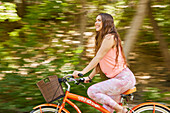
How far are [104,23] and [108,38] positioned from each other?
0.27 m

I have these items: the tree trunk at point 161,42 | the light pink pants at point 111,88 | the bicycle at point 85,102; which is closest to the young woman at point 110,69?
the light pink pants at point 111,88

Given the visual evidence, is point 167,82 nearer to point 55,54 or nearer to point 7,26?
point 55,54

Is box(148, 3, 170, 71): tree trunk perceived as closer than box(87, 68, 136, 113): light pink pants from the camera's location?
No

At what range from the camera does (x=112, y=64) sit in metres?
3.11

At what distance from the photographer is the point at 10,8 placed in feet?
17.4

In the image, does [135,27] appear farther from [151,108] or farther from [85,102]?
[85,102]

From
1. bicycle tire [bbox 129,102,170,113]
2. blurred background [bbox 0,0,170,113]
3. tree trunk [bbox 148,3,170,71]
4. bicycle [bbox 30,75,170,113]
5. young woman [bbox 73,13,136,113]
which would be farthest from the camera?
tree trunk [bbox 148,3,170,71]

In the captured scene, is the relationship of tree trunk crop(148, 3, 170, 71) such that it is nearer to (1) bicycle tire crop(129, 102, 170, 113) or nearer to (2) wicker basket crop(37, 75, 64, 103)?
(1) bicycle tire crop(129, 102, 170, 113)

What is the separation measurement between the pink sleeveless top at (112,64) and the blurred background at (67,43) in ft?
5.06

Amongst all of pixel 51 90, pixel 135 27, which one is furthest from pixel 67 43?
pixel 51 90

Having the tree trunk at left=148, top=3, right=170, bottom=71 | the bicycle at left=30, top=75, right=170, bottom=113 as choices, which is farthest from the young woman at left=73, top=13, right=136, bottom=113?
the tree trunk at left=148, top=3, right=170, bottom=71

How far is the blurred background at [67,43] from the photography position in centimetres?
465

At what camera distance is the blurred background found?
4652 mm

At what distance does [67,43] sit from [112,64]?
2.98m
